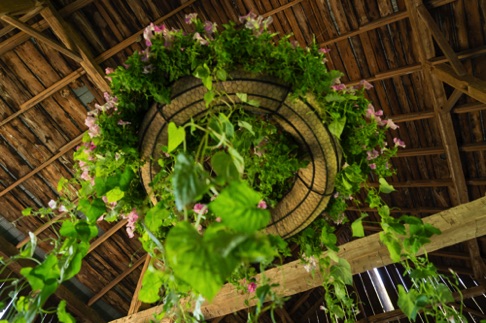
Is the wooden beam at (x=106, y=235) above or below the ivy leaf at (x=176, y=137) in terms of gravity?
below

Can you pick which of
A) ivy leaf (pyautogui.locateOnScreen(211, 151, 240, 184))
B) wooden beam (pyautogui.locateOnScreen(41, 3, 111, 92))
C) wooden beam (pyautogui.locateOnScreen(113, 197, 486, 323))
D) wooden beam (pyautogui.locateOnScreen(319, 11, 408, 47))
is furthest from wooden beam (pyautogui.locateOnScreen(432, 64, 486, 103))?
wooden beam (pyautogui.locateOnScreen(41, 3, 111, 92))

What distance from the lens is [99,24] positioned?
3.13 m

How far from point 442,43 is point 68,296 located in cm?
450

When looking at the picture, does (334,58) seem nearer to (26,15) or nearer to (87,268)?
(26,15)

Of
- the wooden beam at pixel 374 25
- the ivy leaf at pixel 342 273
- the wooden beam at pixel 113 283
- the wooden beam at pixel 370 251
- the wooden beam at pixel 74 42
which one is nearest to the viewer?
the ivy leaf at pixel 342 273

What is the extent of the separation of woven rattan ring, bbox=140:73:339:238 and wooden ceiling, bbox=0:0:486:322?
161 centimetres

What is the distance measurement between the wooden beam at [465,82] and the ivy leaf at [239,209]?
2.22 m

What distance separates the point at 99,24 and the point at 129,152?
2.29 meters

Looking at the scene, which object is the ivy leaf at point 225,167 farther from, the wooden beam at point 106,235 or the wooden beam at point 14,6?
the wooden beam at point 106,235

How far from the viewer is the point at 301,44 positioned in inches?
132

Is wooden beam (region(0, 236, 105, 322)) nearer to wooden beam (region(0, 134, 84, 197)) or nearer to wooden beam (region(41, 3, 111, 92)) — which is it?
wooden beam (region(0, 134, 84, 197))

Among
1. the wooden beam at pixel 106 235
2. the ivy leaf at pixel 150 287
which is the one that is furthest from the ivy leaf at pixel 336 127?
the wooden beam at pixel 106 235

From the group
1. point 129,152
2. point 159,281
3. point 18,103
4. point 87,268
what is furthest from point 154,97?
point 87,268

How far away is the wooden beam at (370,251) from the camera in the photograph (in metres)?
2.16
